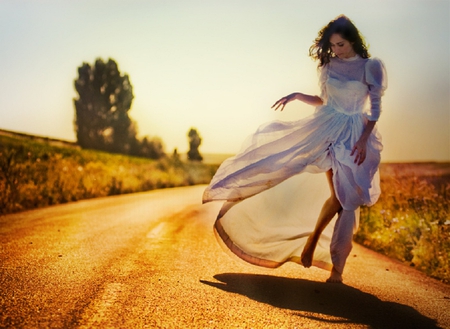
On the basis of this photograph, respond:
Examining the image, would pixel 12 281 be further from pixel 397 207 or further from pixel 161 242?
pixel 397 207

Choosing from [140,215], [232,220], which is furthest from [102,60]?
[232,220]

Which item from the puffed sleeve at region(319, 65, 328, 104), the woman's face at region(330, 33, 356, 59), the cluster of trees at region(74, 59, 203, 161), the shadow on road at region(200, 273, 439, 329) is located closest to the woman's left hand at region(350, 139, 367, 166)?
the puffed sleeve at region(319, 65, 328, 104)

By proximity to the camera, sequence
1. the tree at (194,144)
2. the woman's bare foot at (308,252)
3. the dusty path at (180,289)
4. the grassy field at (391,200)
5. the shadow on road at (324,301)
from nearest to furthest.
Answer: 1. the dusty path at (180,289)
2. the shadow on road at (324,301)
3. the woman's bare foot at (308,252)
4. the grassy field at (391,200)
5. the tree at (194,144)

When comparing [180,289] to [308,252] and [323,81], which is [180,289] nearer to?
[308,252]

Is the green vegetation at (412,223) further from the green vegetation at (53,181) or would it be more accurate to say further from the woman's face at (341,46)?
the green vegetation at (53,181)

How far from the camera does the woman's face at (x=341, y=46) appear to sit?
448cm

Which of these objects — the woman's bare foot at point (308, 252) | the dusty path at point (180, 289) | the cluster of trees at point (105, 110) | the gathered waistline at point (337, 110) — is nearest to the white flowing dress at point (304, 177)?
the gathered waistline at point (337, 110)

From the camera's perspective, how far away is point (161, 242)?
239 inches

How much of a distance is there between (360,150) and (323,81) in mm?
850

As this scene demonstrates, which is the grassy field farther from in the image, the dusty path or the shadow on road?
the shadow on road

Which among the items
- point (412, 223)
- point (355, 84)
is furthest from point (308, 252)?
point (412, 223)

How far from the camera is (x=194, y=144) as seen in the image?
58094 millimetres

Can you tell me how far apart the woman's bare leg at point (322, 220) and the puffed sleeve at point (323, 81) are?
0.78 meters

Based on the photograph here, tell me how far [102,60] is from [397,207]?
58.8 metres
